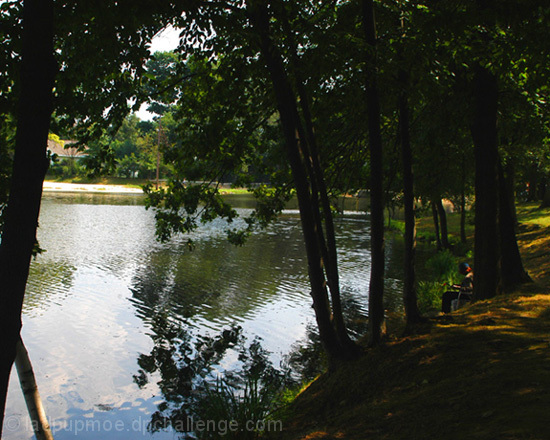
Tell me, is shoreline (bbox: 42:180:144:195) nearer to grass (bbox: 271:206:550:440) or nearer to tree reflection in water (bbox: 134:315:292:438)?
tree reflection in water (bbox: 134:315:292:438)

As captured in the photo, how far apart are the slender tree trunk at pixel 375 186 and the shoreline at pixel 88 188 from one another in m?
64.7

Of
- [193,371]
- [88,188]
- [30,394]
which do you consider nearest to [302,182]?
[30,394]

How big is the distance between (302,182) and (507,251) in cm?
563

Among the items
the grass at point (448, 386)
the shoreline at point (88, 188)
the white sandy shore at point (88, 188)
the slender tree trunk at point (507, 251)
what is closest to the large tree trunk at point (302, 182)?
the grass at point (448, 386)

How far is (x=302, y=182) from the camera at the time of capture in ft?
24.4

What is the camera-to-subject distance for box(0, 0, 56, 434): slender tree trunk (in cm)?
370

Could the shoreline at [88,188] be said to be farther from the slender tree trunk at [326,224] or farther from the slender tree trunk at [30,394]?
the slender tree trunk at [30,394]

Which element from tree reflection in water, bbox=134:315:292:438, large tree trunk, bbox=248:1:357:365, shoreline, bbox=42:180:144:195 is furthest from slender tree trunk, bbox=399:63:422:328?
shoreline, bbox=42:180:144:195

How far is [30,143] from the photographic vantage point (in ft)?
12.2

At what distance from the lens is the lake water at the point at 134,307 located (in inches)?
356

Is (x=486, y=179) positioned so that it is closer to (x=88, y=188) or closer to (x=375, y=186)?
(x=375, y=186)

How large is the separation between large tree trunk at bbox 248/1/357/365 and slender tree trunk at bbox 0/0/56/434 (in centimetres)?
339

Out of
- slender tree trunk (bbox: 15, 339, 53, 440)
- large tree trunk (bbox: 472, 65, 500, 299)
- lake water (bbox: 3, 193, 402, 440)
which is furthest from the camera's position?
large tree trunk (bbox: 472, 65, 500, 299)

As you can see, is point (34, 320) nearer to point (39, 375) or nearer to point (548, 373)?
point (39, 375)
